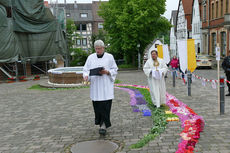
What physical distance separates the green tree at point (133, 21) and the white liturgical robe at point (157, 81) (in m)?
23.8

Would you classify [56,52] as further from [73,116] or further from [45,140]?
[45,140]

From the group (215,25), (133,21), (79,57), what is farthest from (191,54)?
(79,57)

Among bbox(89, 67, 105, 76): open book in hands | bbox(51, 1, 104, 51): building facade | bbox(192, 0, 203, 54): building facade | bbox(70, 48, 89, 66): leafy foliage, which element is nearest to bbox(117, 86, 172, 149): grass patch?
bbox(89, 67, 105, 76): open book in hands

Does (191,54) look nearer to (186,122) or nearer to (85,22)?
(186,122)

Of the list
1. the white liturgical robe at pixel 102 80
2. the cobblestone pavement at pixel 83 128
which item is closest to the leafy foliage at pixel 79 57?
the cobblestone pavement at pixel 83 128

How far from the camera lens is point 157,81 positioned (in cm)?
877

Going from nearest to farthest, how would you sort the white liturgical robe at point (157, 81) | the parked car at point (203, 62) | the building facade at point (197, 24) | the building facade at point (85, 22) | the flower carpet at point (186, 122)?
1. the flower carpet at point (186, 122)
2. the white liturgical robe at point (157, 81)
3. the parked car at point (203, 62)
4. the building facade at point (197, 24)
5. the building facade at point (85, 22)

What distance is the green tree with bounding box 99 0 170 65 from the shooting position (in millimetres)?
32594

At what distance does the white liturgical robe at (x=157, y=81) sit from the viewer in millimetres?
8602

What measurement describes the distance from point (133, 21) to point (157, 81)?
970 inches

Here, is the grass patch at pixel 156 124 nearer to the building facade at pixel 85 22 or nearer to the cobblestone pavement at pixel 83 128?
the cobblestone pavement at pixel 83 128

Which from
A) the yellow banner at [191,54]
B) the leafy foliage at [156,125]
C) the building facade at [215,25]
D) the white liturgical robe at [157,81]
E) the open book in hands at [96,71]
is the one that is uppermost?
the building facade at [215,25]

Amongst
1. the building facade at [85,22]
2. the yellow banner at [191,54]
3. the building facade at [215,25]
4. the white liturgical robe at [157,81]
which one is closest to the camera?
the white liturgical robe at [157,81]

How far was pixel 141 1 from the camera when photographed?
32469 millimetres
